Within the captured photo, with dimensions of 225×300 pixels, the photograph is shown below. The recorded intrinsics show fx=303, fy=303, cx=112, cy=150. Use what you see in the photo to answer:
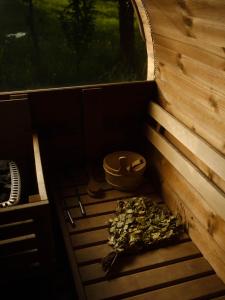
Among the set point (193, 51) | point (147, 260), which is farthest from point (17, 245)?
point (193, 51)

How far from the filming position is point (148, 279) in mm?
2525

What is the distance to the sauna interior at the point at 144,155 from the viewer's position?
2.26m

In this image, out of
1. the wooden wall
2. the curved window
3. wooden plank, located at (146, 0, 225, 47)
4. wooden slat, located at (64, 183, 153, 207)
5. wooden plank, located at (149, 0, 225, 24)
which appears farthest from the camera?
the curved window

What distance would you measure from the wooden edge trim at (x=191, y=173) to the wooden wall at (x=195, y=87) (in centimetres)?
5

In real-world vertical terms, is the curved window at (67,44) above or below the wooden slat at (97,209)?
above

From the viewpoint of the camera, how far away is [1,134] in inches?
127

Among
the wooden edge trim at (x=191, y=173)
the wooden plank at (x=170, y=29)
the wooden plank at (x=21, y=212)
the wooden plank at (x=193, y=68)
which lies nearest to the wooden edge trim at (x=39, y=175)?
the wooden plank at (x=21, y=212)

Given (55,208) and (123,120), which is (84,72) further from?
(55,208)

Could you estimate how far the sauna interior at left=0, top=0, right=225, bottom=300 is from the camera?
7.41 ft

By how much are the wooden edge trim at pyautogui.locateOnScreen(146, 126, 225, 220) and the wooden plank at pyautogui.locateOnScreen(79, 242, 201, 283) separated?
0.61 m

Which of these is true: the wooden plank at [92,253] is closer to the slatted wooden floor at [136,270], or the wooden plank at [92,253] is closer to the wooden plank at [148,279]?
the slatted wooden floor at [136,270]

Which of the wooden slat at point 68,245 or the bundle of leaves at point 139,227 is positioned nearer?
the wooden slat at point 68,245

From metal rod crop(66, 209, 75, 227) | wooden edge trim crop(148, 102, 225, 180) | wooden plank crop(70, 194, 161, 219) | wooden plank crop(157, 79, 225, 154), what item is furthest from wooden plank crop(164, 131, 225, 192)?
metal rod crop(66, 209, 75, 227)

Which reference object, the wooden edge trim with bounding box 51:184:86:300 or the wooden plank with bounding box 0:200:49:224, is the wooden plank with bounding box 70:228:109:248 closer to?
the wooden edge trim with bounding box 51:184:86:300
